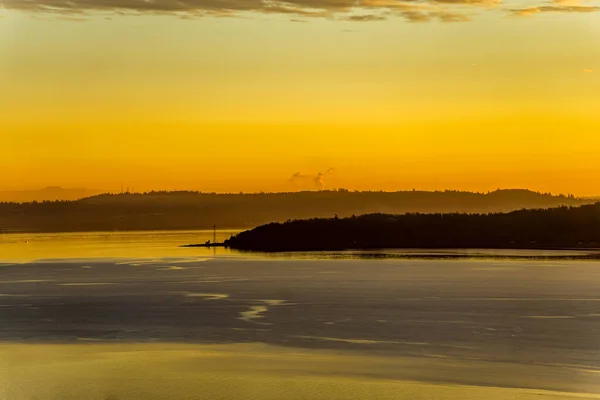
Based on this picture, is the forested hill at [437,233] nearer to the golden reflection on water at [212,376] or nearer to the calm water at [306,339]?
the calm water at [306,339]

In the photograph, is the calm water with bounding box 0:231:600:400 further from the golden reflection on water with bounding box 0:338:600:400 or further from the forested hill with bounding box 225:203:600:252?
the forested hill with bounding box 225:203:600:252

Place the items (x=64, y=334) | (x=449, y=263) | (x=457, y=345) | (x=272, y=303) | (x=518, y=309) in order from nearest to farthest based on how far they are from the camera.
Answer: (x=457, y=345) → (x=64, y=334) → (x=518, y=309) → (x=272, y=303) → (x=449, y=263)

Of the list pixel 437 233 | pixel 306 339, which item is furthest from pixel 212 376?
pixel 437 233

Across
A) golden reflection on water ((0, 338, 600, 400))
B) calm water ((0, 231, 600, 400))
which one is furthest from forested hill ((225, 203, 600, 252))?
golden reflection on water ((0, 338, 600, 400))

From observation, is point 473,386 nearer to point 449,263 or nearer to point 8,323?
point 8,323

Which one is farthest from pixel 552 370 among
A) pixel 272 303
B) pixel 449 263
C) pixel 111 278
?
pixel 449 263

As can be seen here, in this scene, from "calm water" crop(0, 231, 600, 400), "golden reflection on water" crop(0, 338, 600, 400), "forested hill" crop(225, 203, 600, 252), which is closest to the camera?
"golden reflection on water" crop(0, 338, 600, 400)

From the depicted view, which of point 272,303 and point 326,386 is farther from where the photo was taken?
point 272,303
